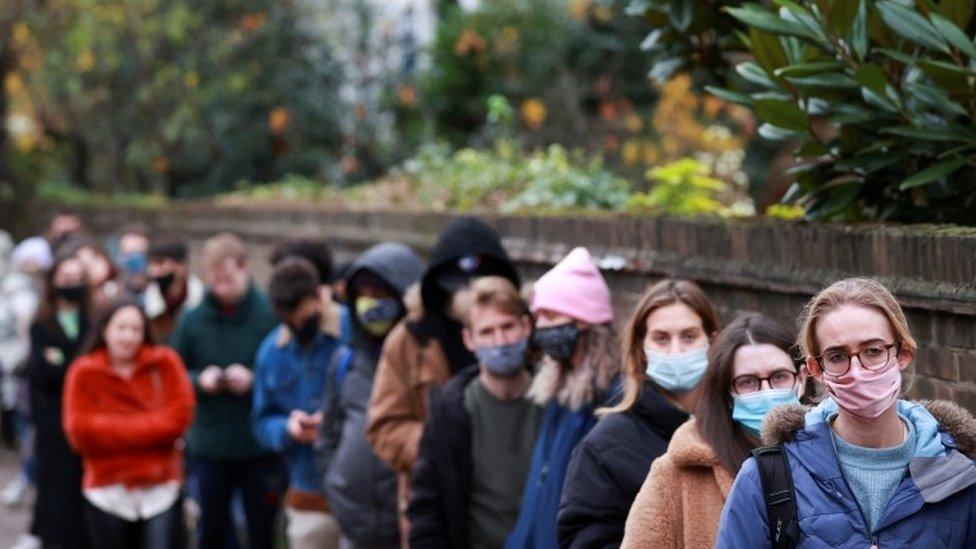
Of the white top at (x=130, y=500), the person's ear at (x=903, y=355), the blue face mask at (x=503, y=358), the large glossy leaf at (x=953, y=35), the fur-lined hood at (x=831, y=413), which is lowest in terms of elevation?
the white top at (x=130, y=500)

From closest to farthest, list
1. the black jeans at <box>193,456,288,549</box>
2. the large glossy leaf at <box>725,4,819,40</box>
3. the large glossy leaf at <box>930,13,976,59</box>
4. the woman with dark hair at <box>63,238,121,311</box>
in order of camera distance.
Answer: the large glossy leaf at <box>930,13,976,59</box>, the large glossy leaf at <box>725,4,819,40</box>, the black jeans at <box>193,456,288,549</box>, the woman with dark hair at <box>63,238,121,311</box>

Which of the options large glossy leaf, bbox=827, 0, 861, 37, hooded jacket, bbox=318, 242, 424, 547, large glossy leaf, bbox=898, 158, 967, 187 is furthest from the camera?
hooded jacket, bbox=318, 242, 424, 547

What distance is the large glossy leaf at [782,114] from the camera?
7.29 meters

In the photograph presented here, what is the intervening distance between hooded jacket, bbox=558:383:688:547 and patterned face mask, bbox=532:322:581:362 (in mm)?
944

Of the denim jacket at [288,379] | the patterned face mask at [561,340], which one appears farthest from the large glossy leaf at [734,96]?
the denim jacket at [288,379]

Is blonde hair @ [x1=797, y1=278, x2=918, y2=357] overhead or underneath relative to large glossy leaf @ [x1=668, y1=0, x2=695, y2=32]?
underneath

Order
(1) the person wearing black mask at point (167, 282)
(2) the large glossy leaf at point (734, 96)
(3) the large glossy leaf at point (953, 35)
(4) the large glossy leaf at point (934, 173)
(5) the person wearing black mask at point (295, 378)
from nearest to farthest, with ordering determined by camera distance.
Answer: (3) the large glossy leaf at point (953, 35), (4) the large glossy leaf at point (934, 173), (2) the large glossy leaf at point (734, 96), (5) the person wearing black mask at point (295, 378), (1) the person wearing black mask at point (167, 282)

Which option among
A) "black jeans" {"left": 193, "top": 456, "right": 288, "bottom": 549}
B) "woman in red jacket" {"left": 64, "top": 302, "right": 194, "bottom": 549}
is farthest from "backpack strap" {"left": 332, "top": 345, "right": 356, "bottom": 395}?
"black jeans" {"left": 193, "top": 456, "right": 288, "bottom": 549}

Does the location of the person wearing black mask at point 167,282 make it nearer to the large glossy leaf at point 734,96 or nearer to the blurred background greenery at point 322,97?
the blurred background greenery at point 322,97

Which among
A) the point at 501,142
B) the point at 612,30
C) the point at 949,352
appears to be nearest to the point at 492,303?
the point at 949,352

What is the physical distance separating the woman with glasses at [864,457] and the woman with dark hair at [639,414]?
1.43 meters

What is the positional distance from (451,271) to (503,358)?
1.20 metres

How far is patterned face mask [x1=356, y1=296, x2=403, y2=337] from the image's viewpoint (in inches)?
368

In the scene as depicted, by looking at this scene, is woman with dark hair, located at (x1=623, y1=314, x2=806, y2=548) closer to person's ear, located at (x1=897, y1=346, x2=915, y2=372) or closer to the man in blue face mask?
person's ear, located at (x1=897, y1=346, x2=915, y2=372)
